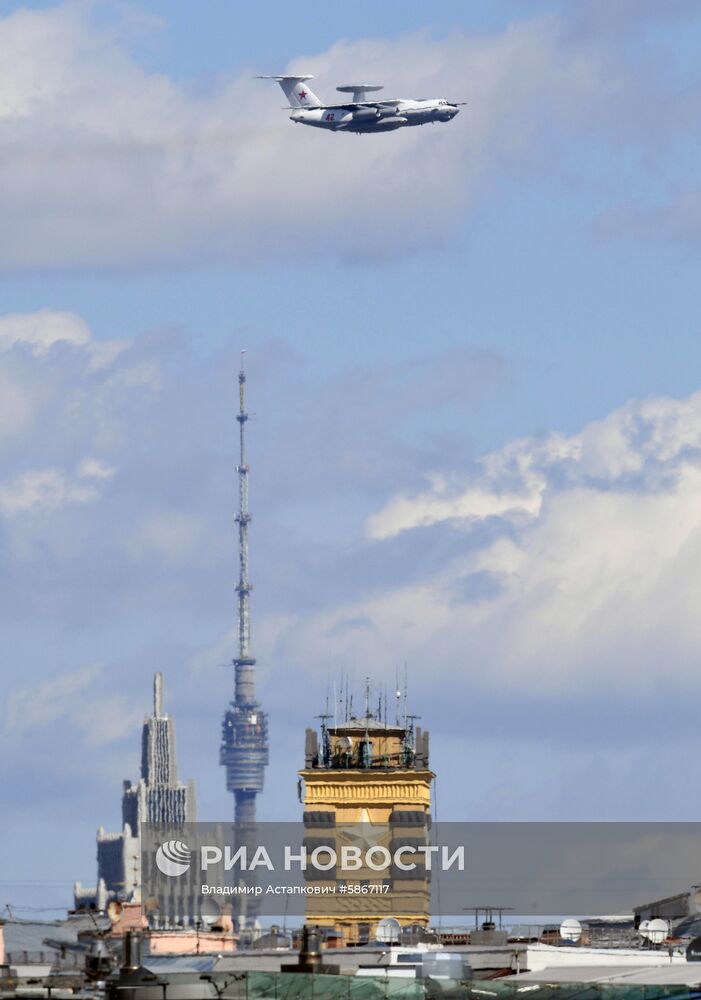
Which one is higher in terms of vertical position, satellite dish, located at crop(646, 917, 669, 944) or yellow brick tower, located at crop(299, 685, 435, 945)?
yellow brick tower, located at crop(299, 685, 435, 945)

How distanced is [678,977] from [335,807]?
85.3 meters

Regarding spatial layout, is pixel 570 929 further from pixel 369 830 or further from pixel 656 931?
pixel 369 830

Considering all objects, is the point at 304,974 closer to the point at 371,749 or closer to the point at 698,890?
the point at 698,890

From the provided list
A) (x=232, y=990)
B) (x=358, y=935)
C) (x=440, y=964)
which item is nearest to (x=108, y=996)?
(x=232, y=990)

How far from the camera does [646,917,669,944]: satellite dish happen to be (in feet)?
424

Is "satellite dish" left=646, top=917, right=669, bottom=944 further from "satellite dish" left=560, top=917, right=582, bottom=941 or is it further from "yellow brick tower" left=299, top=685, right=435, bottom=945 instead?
"yellow brick tower" left=299, top=685, right=435, bottom=945

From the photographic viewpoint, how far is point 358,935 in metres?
174

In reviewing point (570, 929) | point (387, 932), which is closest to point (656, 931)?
point (570, 929)

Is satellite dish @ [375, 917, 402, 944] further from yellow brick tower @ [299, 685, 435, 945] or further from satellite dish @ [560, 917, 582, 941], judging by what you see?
yellow brick tower @ [299, 685, 435, 945]

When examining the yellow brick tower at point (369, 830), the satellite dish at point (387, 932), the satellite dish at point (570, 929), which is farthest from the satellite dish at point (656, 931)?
the yellow brick tower at point (369, 830)

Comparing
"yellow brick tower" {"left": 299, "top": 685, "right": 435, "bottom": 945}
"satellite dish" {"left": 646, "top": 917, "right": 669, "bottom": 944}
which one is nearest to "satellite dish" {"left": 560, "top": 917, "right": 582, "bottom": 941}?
"satellite dish" {"left": 646, "top": 917, "right": 669, "bottom": 944}

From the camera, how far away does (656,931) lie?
130 m

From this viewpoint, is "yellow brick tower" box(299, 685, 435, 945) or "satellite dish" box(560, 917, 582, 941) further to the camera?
"yellow brick tower" box(299, 685, 435, 945)

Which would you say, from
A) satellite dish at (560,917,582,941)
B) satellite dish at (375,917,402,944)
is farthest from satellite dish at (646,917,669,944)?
satellite dish at (375,917,402,944)
